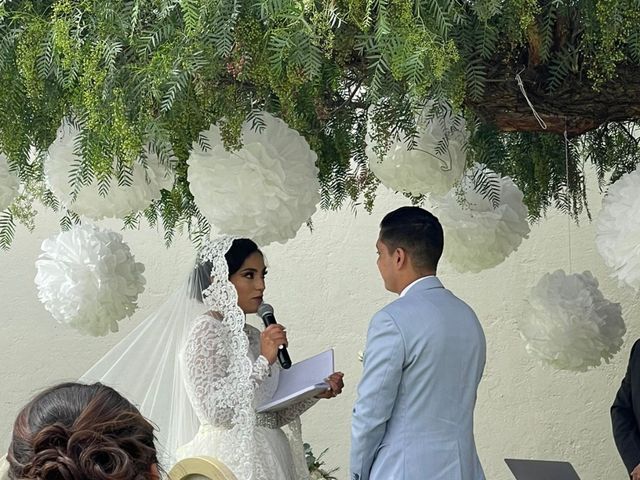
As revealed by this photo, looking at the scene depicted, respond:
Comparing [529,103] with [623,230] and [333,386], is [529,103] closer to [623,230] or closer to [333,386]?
[623,230]

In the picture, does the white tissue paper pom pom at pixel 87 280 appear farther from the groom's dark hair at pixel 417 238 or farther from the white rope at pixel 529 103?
the white rope at pixel 529 103

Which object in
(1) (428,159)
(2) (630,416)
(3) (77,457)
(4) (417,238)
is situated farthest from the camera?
(2) (630,416)

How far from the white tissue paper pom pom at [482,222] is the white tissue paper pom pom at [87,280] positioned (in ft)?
3.96

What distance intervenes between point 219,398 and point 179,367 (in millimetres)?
481

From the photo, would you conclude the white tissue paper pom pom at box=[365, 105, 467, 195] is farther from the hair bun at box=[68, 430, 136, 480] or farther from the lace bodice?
the hair bun at box=[68, 430, 136, 480]

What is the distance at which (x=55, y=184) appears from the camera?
11.1 ft

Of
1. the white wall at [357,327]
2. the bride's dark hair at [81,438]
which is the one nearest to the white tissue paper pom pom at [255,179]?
the bride's dark hair at [81,438]

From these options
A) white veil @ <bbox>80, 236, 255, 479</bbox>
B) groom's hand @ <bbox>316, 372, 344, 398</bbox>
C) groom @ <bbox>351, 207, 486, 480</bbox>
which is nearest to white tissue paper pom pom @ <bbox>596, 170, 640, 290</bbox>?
groom @ <bbox>351, 207, 486, 480</bbox>

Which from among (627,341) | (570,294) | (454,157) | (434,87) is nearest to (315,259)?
(627,341)

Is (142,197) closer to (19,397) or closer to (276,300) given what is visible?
(276,300)

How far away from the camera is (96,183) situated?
3.36 m

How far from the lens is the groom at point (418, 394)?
3.74 meters

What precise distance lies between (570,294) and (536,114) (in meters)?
1.34

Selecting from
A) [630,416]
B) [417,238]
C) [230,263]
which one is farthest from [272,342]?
[630,416]
